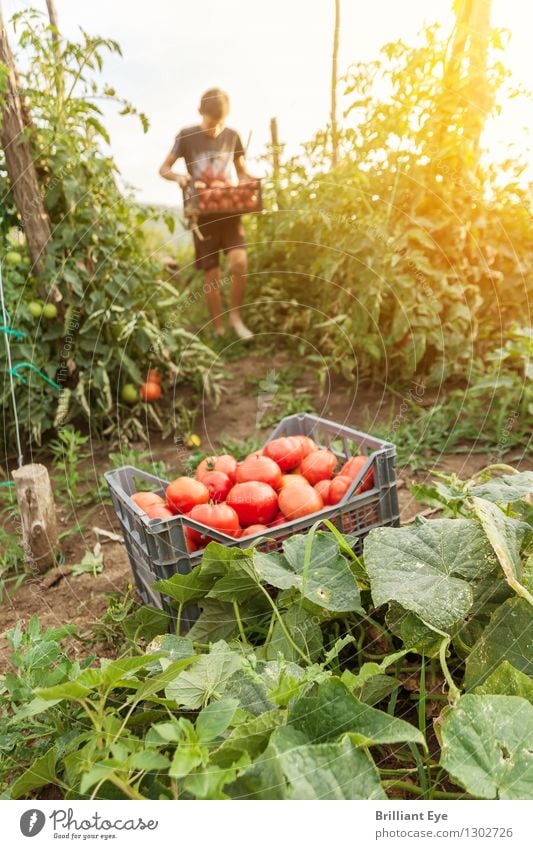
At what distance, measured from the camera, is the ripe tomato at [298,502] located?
199cm

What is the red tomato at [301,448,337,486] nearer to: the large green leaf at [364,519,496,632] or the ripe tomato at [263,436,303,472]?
the ripe tomato at [263,436,303,472]

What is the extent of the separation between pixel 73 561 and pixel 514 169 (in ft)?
9.20

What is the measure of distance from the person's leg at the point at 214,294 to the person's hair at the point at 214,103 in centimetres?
183

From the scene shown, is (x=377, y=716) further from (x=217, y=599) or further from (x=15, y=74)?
(x=15, y=74)

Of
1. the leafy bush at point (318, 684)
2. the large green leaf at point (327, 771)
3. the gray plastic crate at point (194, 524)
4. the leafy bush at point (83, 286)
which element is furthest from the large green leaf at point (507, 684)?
the leafy bush at point (83, 286)

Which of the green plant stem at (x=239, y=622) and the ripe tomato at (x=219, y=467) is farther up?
the ripe tomato at (x=219, y=467)

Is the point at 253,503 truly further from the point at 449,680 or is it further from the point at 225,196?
the point at 225,196

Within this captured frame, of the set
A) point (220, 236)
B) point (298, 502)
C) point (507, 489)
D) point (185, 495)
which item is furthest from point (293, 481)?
point (220, 236)

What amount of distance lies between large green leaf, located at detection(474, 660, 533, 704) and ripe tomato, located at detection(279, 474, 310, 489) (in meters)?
0.90

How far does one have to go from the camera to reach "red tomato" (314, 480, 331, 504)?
82.7 inches

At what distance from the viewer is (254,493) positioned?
2037 mm

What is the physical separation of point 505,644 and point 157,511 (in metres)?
1.00
